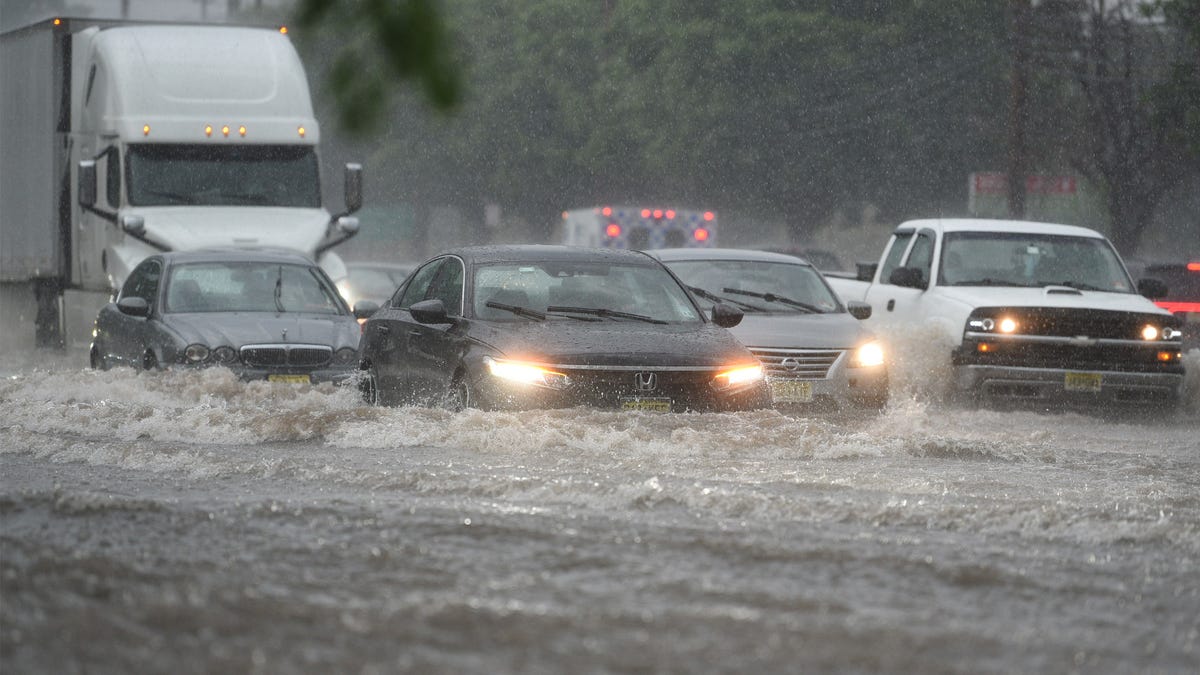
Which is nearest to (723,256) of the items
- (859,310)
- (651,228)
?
(859,310)

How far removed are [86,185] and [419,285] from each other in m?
8.25

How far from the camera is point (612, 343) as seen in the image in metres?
11.6

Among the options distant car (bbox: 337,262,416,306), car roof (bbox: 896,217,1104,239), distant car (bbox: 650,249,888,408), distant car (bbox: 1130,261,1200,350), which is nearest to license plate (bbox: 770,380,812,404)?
distant car (bbox: 650,249,888,408)

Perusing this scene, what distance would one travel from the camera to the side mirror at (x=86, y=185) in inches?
825

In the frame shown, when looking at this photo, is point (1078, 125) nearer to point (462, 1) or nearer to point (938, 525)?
point (462, 1)

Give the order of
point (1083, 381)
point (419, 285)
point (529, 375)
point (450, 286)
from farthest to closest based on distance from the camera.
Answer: point (1083, 381) < point (419, 285) < point (450, 286) < point (529, 375)

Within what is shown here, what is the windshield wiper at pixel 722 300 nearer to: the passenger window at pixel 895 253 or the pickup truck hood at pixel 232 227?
the passenger window at pixel 895 253

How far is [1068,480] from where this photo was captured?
10961mm

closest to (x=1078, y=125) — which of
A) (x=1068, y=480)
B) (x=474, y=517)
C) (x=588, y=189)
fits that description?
(x=588, y=189)

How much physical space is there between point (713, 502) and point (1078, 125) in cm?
3605

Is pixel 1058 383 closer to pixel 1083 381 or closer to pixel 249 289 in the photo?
pixel 1083 381

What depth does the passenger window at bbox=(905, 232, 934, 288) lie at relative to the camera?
1791 cm

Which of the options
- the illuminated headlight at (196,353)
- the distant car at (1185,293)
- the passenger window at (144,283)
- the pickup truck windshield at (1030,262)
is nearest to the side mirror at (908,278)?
the pickup truck windshield at (1030,262)

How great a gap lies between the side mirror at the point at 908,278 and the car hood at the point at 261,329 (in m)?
4.68
